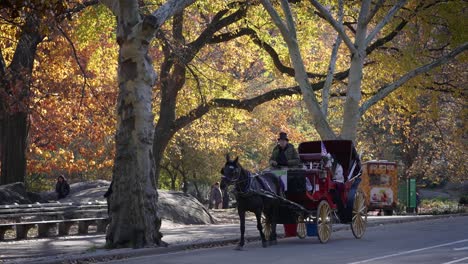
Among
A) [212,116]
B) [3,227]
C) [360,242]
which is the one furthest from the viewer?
[212,116]

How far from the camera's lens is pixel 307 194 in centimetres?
2091

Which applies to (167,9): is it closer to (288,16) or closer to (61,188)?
(288,16)

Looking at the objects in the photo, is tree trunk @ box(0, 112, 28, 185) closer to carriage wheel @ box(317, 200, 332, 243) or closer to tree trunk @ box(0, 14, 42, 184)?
tree trunk @ box(0, 14, 42, 184)

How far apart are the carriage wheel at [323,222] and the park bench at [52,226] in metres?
7.67

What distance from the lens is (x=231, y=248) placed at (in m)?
20.0

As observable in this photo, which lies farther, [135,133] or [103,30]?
[103,30]

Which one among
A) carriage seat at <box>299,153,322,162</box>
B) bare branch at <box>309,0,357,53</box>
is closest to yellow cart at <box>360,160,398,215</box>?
bare branch at <box>309,0,357,53</box>

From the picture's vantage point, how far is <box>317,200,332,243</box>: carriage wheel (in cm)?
2092

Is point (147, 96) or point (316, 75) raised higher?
point (316, 75)

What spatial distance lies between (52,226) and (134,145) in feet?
22.2

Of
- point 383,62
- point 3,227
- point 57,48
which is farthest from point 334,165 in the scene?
point 57,48

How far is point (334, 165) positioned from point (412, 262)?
23.6 ft

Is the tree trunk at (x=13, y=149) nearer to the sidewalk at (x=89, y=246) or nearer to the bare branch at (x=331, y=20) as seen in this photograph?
the sidewalk at (x=89, y=246)

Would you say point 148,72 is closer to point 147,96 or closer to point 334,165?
point 147,96
